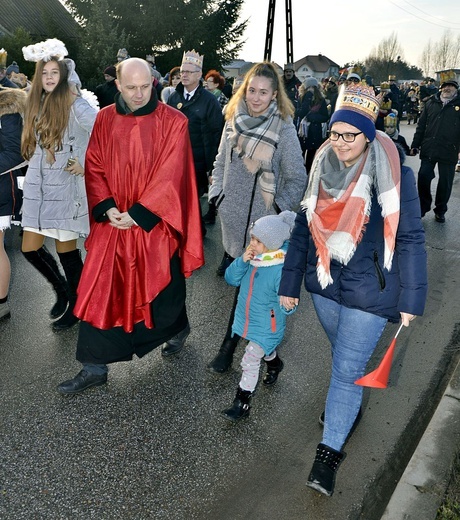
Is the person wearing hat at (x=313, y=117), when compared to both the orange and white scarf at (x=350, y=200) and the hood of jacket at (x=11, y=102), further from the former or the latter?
the orange and white scarf at (x=350, y=200)

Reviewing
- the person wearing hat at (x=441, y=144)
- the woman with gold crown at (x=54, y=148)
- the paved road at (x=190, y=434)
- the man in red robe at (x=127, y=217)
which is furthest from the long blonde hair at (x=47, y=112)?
the person wearing hat at (x=441, y=144)

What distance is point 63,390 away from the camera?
354cm

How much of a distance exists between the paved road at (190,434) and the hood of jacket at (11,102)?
5.51 feet

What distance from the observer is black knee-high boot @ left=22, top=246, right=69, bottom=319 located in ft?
14.1

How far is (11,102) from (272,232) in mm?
2199

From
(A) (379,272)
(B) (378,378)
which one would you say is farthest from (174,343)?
(A) (379,272)

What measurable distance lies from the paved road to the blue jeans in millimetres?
347

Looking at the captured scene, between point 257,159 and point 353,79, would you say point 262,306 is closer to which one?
point 257,159

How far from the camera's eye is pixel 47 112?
386 cm

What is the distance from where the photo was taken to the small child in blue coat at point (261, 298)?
3.31m

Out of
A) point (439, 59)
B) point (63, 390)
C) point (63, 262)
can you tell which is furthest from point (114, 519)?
point (439, 59)

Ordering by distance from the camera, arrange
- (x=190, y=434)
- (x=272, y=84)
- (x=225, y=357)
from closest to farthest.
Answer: (x=190, y=434), (x=272, y=84), (x=225, y=357)

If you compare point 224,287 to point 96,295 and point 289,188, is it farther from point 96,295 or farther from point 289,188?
point 96,295

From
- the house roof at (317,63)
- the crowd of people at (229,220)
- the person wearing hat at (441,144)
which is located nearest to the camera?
the crowd of people at (229,220)
